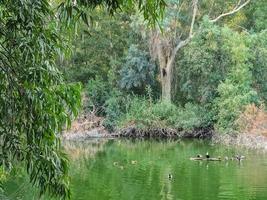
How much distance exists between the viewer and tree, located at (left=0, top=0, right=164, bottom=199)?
11.5ft

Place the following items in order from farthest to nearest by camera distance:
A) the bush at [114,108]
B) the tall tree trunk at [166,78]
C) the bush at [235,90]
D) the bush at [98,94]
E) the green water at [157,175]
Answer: the bush at [98,94] → the bush at [114,108] → the tall tree trunk at [166,78] → the bush at [235,90] → the green water at [157,175]

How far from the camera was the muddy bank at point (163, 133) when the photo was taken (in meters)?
27.5

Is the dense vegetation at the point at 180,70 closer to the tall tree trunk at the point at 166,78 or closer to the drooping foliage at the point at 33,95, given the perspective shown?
the tall tree trunk at the point at 166,78

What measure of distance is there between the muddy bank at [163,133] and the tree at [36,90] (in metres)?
23.8

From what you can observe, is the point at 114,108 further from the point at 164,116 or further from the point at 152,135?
the point at 164,116

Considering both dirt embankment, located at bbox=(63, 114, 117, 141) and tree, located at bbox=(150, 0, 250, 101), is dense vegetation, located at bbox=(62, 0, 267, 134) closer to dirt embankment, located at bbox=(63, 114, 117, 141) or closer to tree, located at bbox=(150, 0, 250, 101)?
tree, located at bbox=(150, 0, 250, 101)

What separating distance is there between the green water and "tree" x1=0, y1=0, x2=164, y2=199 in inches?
324

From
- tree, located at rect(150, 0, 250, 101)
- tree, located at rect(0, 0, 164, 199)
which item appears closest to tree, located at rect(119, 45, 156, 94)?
tree, located at rect(150, 0, 250, 101)

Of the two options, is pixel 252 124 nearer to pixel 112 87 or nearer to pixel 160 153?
pixel 160 153

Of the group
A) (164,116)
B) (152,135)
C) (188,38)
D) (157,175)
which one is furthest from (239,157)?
(188,38)

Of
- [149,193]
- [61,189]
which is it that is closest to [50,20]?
[61,189]

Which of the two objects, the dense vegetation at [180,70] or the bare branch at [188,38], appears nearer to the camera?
A: the dense vegetation at [180,70]

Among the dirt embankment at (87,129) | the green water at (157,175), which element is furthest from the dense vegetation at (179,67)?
the green water at (157,175)

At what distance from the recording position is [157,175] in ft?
57.6
